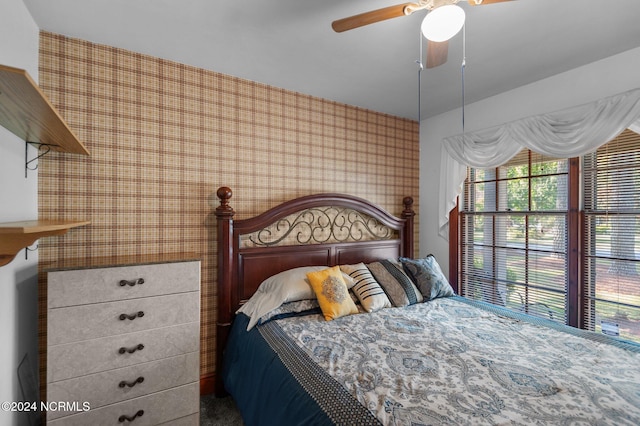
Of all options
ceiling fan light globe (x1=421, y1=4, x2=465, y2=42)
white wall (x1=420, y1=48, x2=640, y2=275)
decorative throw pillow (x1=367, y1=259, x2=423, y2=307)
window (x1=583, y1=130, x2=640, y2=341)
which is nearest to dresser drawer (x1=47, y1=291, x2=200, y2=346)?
decorative throw pillow (x1=367, y1=259, x2=423, y2=307)

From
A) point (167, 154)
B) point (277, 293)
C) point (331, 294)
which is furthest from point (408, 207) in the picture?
point (167, 154)

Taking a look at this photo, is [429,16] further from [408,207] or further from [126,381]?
[126,381]

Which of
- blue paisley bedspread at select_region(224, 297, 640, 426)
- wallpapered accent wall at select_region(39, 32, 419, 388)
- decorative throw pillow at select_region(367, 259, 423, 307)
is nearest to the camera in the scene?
blue paisley bedspread at select_region(224, 297, 640, 426)

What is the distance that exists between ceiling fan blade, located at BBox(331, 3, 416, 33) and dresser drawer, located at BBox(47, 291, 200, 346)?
70.2 inches

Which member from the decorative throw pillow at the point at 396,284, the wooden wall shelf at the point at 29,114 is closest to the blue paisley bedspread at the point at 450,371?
the decorative throw pillow at the point at 396,284

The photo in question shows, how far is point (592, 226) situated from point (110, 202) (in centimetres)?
365

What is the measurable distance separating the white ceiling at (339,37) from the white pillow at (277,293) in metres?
1.68

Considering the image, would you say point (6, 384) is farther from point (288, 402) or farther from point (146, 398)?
point (288, 402)

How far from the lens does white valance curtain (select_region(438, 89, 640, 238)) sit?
79.4 inches

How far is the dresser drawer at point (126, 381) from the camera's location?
156cm

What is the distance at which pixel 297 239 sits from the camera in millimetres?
2729

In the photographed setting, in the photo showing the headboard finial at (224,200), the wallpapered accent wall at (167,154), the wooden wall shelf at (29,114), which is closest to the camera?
the wooden wall shelf at (29,114)

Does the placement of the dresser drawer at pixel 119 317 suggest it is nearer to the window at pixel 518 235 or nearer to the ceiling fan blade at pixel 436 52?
the ceiling fan blade at pixel 436 52

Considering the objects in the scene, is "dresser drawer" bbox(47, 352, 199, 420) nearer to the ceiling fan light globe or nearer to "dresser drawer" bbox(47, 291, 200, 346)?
"dresser drawer" bbox(47, 291, 200, 346)
